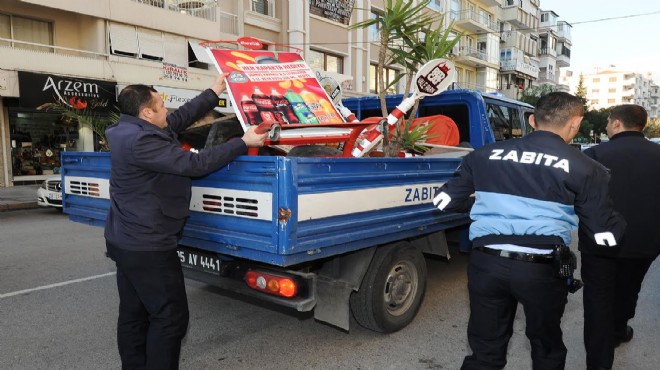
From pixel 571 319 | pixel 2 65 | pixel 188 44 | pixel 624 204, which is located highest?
pixel 188 44

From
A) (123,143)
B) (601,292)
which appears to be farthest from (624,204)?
(123,143)

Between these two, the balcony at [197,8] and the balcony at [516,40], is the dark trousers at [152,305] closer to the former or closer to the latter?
the balcony at [197,8]

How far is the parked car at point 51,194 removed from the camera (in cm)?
1041

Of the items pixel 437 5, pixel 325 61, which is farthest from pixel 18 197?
pixel 437 5

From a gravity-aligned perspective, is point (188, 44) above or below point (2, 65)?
above

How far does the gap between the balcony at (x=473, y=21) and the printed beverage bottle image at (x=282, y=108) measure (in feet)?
106

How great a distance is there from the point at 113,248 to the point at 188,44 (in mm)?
16229

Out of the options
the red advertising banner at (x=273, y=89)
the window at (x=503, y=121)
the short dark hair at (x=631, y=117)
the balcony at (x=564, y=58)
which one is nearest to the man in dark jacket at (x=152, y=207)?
the red advertising banner at (x=273, y=89)

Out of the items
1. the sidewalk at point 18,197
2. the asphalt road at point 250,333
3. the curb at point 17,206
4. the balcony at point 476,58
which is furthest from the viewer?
the balcony at point 476,58

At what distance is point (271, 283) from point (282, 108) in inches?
53.9

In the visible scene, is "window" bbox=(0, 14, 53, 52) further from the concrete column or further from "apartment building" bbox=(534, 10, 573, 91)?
"apartment building" bbox=(534, 10, 573, 91)

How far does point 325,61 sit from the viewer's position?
2272 cm

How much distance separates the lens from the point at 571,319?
4.27 m

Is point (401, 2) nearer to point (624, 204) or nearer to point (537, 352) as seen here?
point (624, 204)
